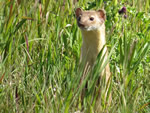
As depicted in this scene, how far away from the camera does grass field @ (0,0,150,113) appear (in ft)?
9.11

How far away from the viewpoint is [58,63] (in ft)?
11.1

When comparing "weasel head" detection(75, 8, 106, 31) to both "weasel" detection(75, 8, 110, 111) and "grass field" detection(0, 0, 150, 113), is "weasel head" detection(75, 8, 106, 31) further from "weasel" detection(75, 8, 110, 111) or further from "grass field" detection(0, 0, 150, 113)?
"grass field" detection(0, 0, 150, 113)

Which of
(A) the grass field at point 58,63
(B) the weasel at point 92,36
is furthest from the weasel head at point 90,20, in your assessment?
(A) the grass field at point 58,63

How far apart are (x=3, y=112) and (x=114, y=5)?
5.27 ft

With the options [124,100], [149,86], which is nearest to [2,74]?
[124,100]

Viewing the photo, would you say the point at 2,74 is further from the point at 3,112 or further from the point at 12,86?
the point at 3,112

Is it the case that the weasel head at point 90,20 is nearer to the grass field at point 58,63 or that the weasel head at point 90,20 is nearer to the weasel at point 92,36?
the weasel at point 92,36

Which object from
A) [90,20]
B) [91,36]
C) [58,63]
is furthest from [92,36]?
[58,63]

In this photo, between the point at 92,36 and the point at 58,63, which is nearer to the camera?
the point at 58,63

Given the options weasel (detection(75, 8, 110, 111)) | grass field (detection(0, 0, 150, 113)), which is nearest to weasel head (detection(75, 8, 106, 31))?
weasel (detection(75, 8, 110, 111))

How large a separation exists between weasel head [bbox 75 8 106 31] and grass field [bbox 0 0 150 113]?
13cm

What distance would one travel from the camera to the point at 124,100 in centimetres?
274

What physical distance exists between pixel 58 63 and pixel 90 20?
452mm

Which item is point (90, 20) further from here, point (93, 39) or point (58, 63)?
point (58, 63)
